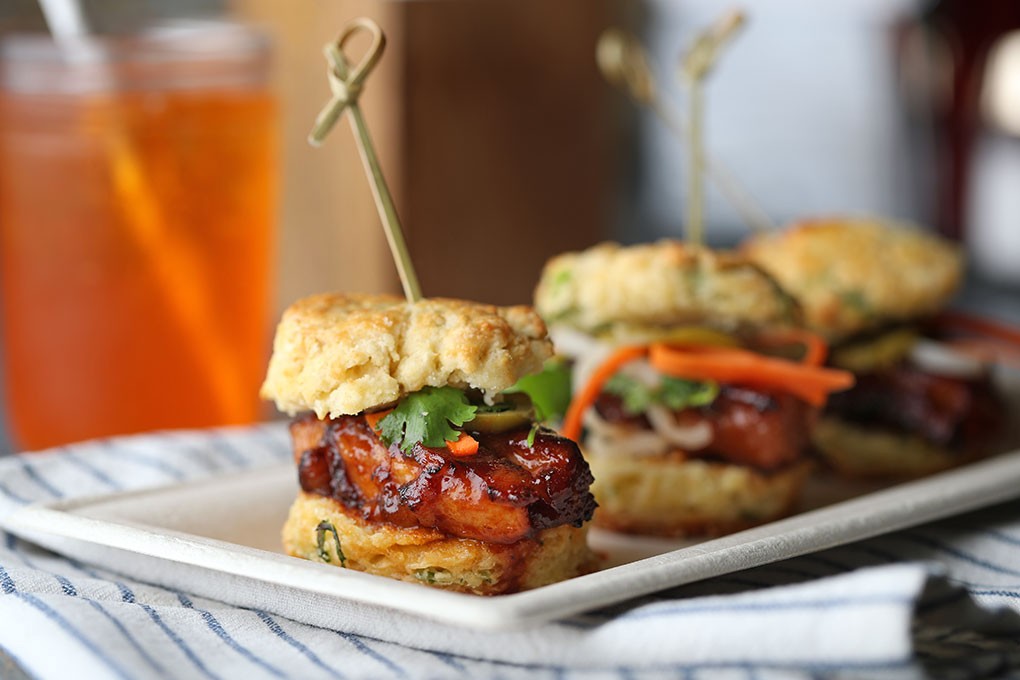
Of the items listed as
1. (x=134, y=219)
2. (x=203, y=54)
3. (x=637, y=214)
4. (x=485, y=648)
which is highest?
(x=203, y=54)

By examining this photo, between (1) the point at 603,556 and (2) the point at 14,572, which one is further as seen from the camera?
(1) the point at 603,556

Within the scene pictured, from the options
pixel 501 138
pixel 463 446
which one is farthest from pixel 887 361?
pixel 501 138

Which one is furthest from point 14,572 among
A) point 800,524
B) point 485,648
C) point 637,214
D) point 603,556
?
point 637,214

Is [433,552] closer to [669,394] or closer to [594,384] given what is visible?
[594,384]

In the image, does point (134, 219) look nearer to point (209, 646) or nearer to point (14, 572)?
point (14, 572)

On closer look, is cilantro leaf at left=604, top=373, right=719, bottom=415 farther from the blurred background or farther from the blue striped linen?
the blurred background

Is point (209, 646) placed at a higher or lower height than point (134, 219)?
lower

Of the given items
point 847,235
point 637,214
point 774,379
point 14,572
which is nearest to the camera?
point 14,572
